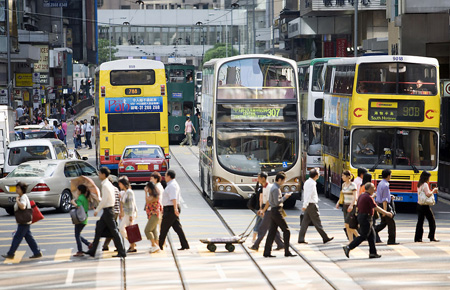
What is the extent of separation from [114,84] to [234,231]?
15.7m

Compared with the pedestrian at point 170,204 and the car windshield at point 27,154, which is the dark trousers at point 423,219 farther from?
the car windshield at point 27,154

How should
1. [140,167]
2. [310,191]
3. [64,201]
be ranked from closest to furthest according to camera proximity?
[310,191] < [64,201] < [140,167]

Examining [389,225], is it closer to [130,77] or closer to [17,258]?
[17,258]

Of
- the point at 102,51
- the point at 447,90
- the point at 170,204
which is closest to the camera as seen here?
the point at 170,204

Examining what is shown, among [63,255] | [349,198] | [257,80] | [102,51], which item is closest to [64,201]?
[257,80]

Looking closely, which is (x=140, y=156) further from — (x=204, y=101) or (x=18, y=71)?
(x=18, y=71)

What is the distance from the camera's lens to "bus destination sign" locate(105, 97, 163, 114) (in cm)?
3622

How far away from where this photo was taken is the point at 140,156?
3259cm

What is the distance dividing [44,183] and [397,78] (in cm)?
959

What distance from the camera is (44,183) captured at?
975 inches

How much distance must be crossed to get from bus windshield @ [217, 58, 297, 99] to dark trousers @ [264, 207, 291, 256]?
949cm

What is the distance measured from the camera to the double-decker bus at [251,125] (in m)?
26.1

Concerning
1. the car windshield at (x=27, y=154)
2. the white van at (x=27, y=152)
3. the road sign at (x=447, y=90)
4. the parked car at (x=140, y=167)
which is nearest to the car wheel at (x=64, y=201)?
the white van at (x=27, y=152)

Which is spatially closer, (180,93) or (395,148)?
(395,148)
